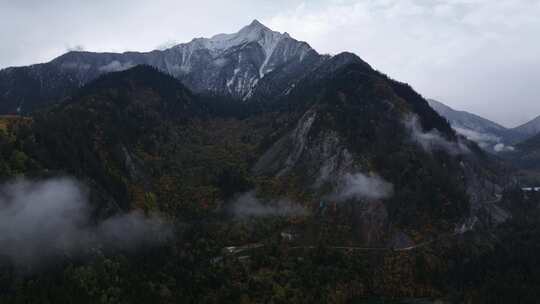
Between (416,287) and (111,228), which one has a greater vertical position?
(111,228)

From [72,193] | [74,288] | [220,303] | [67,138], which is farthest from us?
[67,138]

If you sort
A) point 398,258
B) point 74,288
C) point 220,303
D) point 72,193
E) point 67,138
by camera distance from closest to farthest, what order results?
point 74,288
point 220,303
point 72,193
point 398,258
point 67,138

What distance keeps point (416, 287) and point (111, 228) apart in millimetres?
99058

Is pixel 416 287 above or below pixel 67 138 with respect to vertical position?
below

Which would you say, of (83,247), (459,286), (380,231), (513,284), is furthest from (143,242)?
(513,284)

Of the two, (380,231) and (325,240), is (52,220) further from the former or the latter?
(380,231)

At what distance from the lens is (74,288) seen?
5231 inches

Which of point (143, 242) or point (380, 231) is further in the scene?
point (380, 231)

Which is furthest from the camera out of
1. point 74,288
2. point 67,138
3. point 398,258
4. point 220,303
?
point 67,138

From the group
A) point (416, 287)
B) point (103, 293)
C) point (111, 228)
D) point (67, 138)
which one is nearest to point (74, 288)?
point (103, 293)

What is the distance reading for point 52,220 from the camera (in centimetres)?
15525

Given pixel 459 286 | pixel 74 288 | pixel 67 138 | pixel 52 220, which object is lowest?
→ pixel 459 286

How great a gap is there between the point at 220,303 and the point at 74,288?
39.3 m

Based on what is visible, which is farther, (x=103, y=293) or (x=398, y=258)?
(x=398, y=258)
